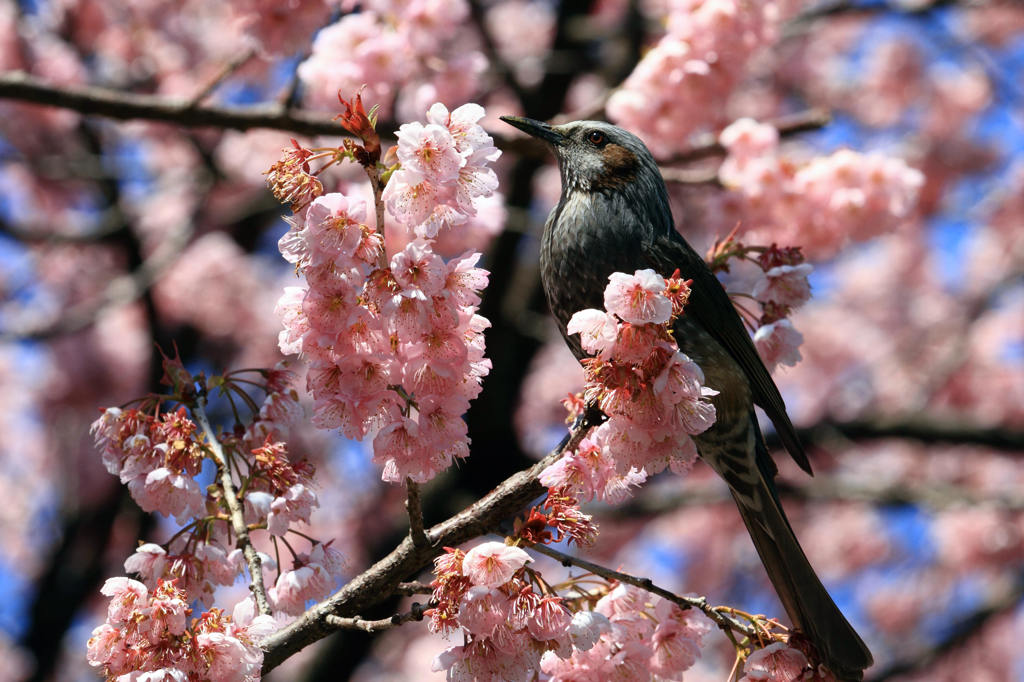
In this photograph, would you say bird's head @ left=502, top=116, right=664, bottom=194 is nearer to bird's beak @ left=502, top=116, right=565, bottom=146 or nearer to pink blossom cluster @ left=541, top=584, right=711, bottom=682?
bird's beak @ left=502, top=116, right=565, bottom=146

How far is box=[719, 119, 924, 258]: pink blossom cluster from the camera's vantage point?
10.5 feet

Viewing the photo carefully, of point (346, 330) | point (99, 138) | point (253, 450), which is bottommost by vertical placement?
point (99, 138)

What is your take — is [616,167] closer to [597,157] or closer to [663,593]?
[597,157]

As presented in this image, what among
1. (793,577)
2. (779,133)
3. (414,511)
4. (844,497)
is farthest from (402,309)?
(844,497)

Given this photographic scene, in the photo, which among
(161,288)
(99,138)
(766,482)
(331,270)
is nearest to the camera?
(331,270)

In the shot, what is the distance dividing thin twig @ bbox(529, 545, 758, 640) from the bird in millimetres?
331

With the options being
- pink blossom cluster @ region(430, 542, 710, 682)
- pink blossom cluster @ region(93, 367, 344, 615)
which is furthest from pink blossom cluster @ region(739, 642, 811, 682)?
pink blossom cluster @ region(93, 367, 344, 615)

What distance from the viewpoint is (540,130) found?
2.50 m

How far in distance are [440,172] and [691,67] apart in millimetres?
1943

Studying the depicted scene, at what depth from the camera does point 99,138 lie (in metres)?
5.80

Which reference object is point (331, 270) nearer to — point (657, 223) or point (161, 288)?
point (657, 223)

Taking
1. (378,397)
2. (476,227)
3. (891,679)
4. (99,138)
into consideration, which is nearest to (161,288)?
(99,138)

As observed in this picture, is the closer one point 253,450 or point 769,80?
point 253,450

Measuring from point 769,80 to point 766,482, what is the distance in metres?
5.87
